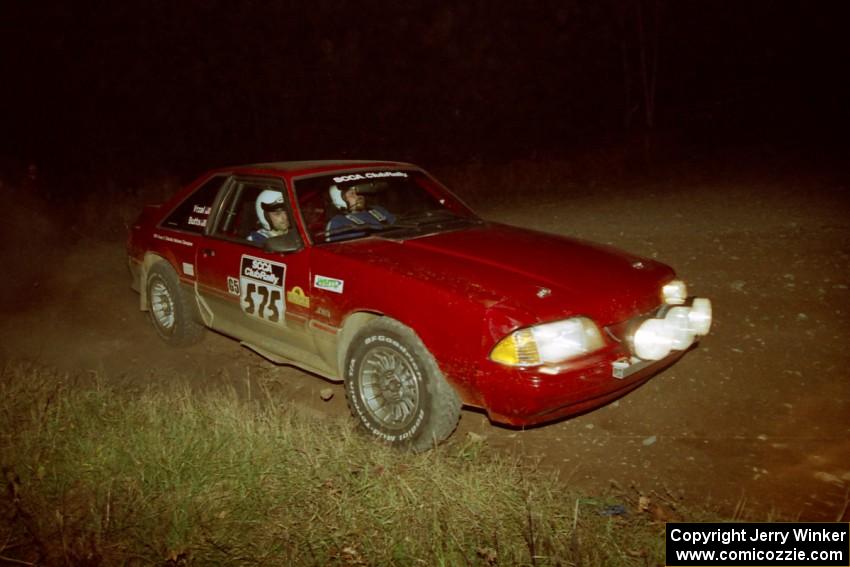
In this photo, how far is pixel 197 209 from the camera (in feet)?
16.3

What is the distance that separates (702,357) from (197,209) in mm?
3918

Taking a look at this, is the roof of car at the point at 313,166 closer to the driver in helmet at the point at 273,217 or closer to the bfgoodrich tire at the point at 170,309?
the driver in helmet at the point at 273,217

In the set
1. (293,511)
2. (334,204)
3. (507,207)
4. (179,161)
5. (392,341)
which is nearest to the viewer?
(293,511)

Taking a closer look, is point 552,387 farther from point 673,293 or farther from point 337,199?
point 337,199

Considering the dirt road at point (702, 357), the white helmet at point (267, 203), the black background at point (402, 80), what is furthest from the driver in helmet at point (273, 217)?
the black background at point (402, 80)

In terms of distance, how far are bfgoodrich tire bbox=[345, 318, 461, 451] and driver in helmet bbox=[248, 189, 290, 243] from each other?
1.23m

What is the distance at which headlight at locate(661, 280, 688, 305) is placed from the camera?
3.61m

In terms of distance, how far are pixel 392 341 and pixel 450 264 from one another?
21.0 inches

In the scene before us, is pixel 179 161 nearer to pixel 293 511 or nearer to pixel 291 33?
pixel 291 33

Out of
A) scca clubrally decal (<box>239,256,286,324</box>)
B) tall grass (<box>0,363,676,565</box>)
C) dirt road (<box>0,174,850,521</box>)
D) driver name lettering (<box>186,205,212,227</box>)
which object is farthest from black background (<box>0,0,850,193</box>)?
tall grass (<box>0,363,676,565</box>)

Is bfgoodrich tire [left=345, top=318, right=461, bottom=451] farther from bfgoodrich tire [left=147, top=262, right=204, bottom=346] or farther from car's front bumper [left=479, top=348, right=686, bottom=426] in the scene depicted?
bfgoodrich tire [left=147, top=262, right=204, bottom=346]

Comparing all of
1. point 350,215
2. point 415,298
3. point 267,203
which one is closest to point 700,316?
point 415,298

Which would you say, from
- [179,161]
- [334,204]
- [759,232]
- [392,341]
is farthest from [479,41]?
[392,341]

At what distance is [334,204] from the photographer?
4.71 meters
